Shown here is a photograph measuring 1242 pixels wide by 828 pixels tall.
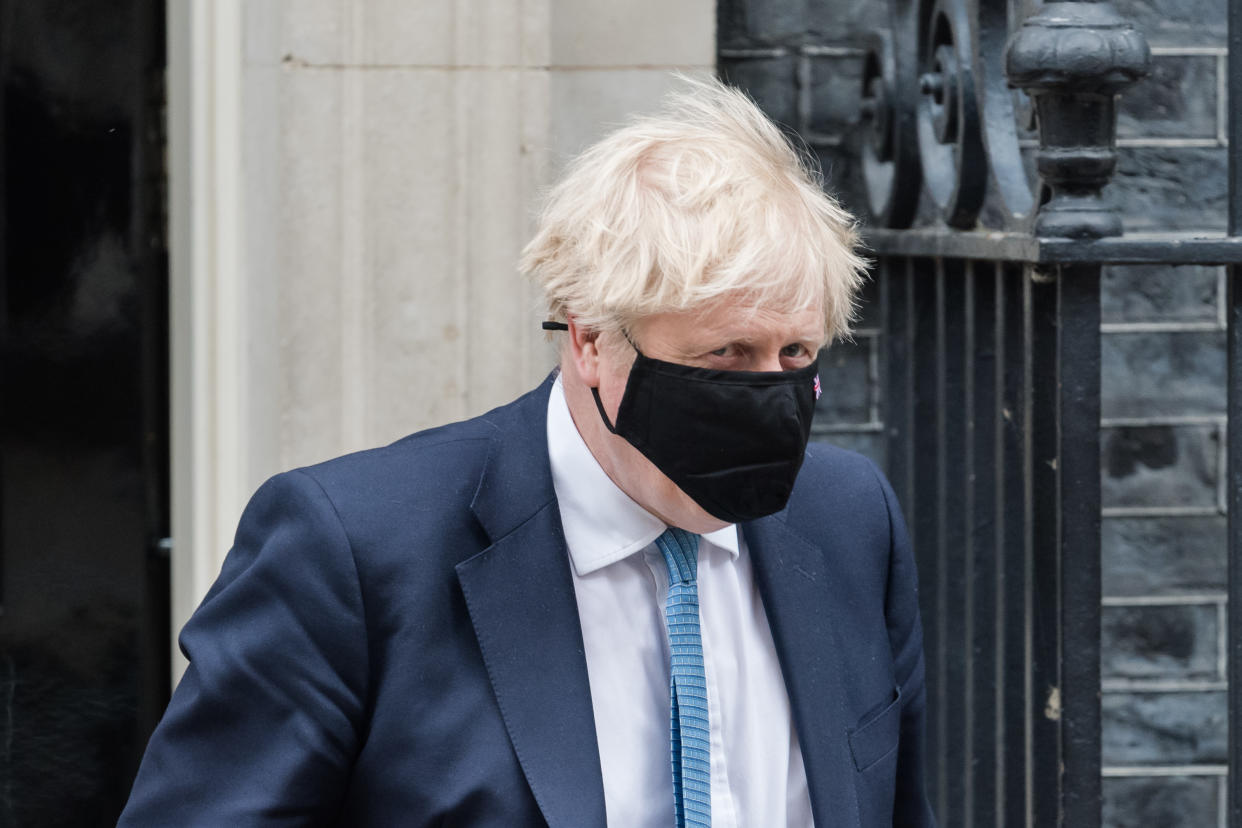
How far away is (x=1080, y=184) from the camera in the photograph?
197cm

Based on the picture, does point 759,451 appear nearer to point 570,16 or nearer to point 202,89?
point 570,16

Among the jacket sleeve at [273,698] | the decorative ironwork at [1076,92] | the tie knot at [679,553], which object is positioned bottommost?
the jacket sleeve at [273,698]

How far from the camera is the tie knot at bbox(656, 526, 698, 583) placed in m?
1.65

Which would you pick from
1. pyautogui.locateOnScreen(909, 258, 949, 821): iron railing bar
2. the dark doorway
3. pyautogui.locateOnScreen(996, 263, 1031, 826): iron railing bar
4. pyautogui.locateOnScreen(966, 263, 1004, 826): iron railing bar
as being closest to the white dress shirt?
pyautogui.locateOnScreen(996, 263, 1031, 826): iron railing bar

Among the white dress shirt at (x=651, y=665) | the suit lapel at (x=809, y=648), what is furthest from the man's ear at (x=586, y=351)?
the suit lapel at (x=809, y=648)

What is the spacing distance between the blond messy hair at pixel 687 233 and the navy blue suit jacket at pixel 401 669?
0.74 ft

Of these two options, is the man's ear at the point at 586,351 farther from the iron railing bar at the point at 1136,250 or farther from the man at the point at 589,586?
the iron railing bar at the point at 1136,250

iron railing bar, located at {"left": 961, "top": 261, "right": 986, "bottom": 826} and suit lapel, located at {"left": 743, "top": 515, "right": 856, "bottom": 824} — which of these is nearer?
suit lapel, located at {"left": 743, "top": 515, "right": 856, "bottom": 824}

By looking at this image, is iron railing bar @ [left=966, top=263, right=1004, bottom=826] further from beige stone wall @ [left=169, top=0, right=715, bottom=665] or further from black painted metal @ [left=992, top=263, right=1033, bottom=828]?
beige stone wall @ [left=169, top=0, right=715, bottom=665]

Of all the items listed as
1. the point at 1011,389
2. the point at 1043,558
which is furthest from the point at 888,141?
the point at 1043,558

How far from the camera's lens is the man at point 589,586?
1.53 m

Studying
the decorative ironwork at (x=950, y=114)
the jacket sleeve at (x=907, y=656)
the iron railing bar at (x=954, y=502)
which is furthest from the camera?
the iron railing bar at (x=954, y=502)

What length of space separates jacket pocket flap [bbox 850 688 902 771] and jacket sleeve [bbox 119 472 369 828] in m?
0.54

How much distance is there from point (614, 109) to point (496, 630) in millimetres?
1453
